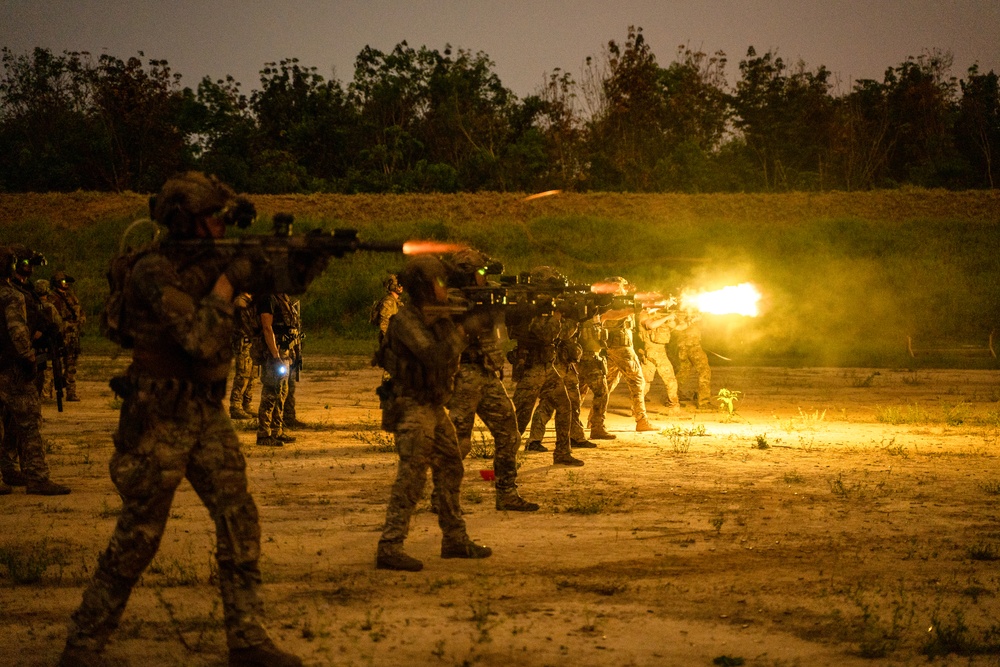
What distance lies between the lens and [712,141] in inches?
2269

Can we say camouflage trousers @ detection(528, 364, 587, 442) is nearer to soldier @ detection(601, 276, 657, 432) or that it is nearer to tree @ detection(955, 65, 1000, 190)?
soldier @ detection(601, 276, 657, 432)

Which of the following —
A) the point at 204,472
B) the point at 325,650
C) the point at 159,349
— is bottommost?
the point at 325,650

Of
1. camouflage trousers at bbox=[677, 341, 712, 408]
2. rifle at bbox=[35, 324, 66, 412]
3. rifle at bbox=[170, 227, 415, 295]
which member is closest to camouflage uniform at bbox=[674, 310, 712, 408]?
camouflage trousers at bbox=[677, 341, 712, 408]

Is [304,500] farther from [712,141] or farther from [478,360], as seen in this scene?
[712,141]

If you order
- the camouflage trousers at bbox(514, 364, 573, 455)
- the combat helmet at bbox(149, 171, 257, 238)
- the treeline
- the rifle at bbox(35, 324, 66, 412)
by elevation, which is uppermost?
the treeline

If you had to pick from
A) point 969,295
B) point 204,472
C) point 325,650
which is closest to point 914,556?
point 325,650

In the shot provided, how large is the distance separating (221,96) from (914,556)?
2093 inches

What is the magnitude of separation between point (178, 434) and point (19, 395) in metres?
5.47

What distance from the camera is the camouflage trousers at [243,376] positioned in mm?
16531

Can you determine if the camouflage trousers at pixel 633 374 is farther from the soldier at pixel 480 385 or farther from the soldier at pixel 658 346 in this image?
the soldier at pixel 480 385

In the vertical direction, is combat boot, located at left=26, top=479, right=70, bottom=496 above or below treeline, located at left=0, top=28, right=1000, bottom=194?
below

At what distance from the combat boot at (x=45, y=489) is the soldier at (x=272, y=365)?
3.61 meters

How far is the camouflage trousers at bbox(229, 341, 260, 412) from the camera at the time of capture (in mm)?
Result: 16531

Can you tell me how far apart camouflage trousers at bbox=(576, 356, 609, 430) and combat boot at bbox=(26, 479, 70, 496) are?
712 cm
